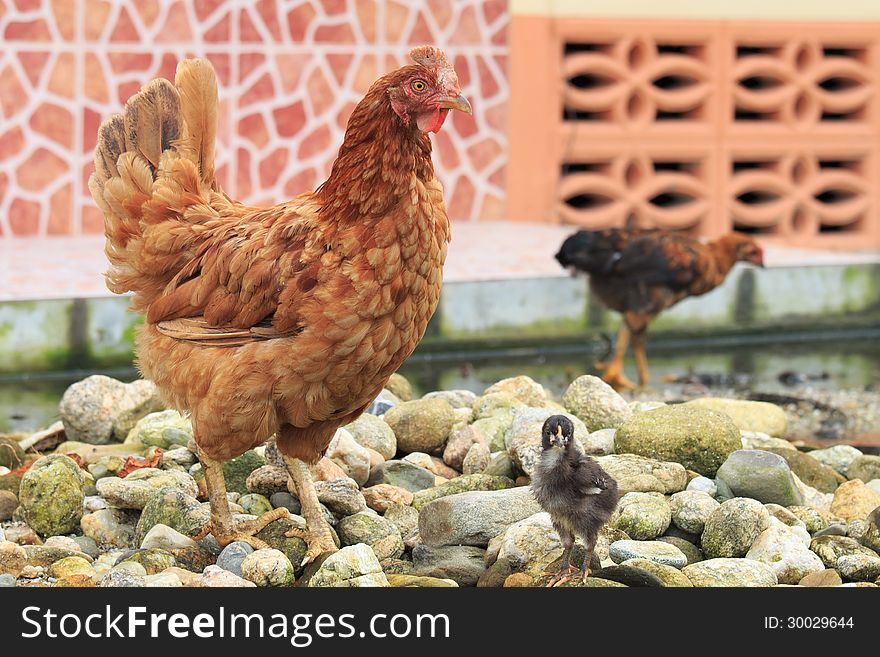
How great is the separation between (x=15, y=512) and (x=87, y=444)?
77cm

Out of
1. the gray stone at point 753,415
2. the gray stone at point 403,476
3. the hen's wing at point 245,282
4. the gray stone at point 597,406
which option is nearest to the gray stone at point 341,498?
the gray stone at point 403,476

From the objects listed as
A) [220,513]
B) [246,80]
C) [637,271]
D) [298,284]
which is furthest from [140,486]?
[246,80]

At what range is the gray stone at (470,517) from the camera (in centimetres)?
402

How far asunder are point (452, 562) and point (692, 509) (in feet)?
2.68

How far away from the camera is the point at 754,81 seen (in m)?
10.7

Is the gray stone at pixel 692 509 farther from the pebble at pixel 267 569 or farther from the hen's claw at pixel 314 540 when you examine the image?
the pebble at pixel 267 569

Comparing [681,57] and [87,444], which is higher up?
[681,57]

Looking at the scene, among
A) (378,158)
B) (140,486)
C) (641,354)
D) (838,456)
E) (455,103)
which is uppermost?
(455,103)

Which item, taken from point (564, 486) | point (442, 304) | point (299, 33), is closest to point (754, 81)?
point (299, 33)

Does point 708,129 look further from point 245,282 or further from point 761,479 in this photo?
point 245,282

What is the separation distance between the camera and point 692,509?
4117 mm

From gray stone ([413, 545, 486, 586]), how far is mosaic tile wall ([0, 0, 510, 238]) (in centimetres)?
585

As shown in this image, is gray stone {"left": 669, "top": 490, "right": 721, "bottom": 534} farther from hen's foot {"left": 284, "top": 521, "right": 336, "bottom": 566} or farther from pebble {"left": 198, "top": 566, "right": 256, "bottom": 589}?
pebble {"left": 198, "top": 566, "right": 256, "bottom": 589}

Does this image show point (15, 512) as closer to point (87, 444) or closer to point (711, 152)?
point (87, 444)
